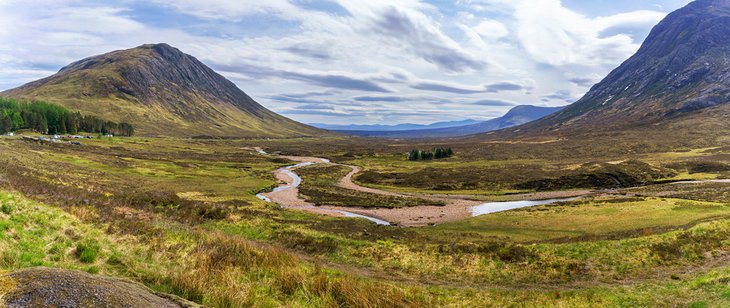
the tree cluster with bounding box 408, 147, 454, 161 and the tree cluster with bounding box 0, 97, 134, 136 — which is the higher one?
the tree cluster with bounding box 0, 97, 134, 136

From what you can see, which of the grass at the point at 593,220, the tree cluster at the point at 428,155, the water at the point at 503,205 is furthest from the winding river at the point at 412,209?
the tree cluster at the point at 428,155

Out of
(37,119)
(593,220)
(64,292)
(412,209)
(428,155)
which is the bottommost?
(412,209)

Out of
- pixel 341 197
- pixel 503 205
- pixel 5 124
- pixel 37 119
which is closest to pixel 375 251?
pixel 341 197

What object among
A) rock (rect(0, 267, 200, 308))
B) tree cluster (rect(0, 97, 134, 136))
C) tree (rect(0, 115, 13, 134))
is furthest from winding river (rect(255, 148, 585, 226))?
tree cluster (rect(0, 97, 134, 136))

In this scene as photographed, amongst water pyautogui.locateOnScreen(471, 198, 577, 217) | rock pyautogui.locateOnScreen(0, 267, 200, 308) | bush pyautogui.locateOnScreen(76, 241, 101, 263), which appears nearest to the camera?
rock pyautogui.locateOnScreen(0, 267, 200, 308)

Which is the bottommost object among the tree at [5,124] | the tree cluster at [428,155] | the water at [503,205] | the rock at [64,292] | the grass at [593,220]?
the water at [503,205]

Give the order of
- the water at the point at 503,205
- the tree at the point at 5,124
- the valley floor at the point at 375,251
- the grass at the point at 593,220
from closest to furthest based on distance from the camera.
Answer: the valley floor at the point at 375,251, the grass at the point at 593,220, the water at the point at 503,205, the tree at the point at 5,124

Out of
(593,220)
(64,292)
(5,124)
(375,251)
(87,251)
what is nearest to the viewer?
(64,292)

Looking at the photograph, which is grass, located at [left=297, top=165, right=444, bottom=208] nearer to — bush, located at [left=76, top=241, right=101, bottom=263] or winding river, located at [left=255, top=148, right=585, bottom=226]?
winding river, located at [left=255, top=148, right=585, bottom=226]

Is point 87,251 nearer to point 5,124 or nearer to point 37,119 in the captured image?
point 5,124

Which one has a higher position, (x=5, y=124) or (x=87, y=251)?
(x=5, y=124)

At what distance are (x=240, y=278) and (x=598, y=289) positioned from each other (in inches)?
726

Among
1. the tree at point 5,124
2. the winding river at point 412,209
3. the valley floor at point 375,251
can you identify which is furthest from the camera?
the tree at point 5,124

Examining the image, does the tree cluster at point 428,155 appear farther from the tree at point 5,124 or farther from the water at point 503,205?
the tree at point 5,124
